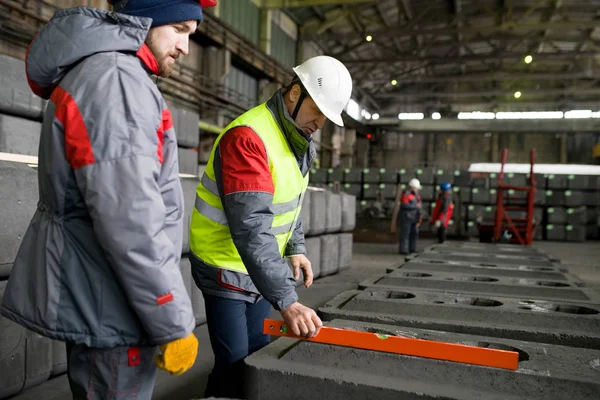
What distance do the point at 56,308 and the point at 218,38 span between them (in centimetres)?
1142

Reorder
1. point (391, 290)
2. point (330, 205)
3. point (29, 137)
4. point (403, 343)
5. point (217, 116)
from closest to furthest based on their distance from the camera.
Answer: point (403, 343)
point (391, 290)
point (29, 137)
point (330, 205)
point (217, 116)

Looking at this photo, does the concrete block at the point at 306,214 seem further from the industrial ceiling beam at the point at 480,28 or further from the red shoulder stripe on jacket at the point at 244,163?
the industrial ceiling beam at the point at 480,28

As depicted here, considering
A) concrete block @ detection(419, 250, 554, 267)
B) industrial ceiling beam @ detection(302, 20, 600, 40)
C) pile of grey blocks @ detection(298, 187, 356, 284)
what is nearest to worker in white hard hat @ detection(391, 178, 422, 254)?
pile of grey blocks @ detection(298, 187, 356, 284)

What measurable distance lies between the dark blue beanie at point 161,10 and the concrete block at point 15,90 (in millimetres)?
3479

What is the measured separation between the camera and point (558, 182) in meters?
16.4

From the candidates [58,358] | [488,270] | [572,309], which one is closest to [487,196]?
[488,270]

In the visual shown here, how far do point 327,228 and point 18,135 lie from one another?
3.97 metres

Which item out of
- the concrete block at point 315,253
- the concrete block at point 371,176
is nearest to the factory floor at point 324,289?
the concrete block at point 315,253

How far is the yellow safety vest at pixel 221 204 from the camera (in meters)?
2.07

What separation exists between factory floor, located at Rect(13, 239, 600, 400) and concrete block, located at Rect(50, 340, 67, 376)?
2.3 inches

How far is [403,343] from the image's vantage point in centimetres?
195

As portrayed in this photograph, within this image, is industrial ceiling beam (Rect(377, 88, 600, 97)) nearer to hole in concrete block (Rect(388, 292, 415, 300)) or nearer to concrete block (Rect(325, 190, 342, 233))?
concrete block (Rect(325, 190, 342, 233))

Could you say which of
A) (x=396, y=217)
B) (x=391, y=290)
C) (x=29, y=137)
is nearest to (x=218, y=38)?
(x=396, y=217)

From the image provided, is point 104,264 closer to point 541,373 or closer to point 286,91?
point 286,91
